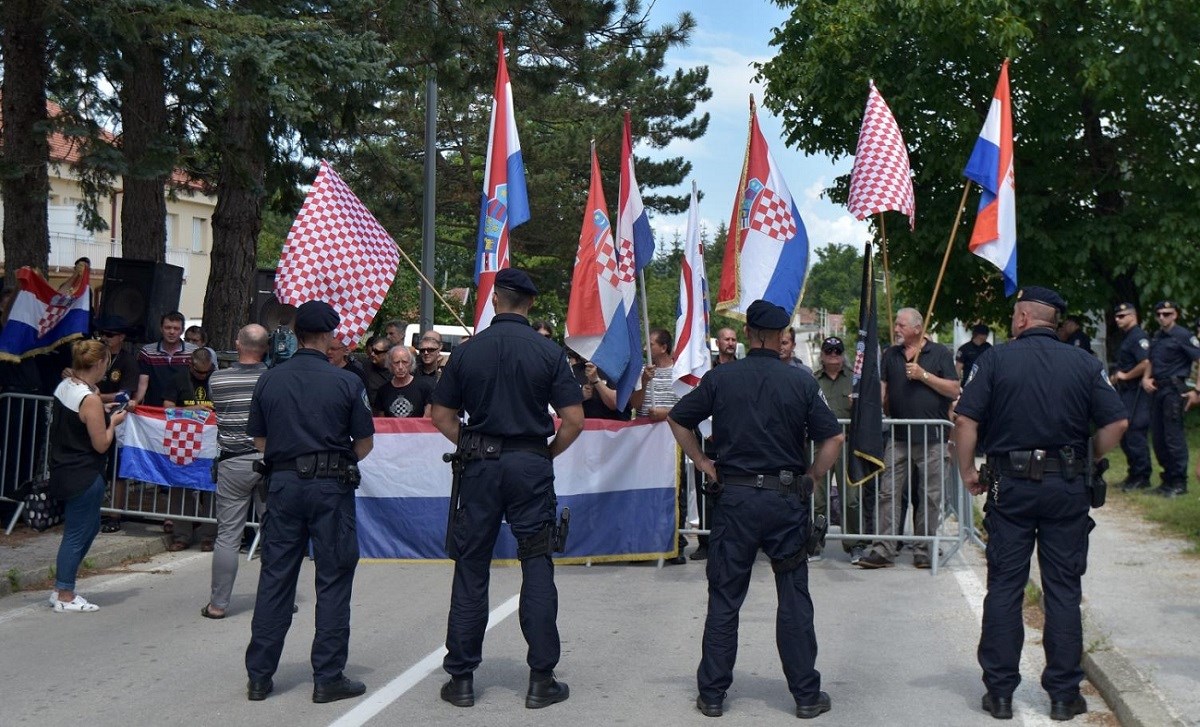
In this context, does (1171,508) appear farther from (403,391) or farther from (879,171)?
(403,391)

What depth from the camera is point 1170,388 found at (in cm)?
1373

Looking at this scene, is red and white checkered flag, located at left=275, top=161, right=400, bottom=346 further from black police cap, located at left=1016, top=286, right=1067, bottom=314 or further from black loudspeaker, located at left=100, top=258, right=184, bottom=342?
black police cap, located at left=1016, top=286, right=1067, bottom=314

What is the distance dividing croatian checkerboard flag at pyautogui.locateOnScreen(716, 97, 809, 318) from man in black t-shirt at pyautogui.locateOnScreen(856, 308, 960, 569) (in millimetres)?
1259

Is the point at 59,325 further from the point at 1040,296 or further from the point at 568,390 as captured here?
the point at 1040,296

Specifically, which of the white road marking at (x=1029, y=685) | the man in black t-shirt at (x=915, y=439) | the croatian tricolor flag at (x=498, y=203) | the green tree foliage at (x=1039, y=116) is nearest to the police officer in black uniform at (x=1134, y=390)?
the man in black t-shirt at (x=915, y=439)

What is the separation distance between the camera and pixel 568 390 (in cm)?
660

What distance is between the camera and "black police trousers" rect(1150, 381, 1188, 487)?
1373 cm

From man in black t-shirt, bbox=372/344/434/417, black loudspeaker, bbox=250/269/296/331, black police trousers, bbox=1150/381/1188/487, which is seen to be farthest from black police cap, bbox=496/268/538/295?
black loudspeaker, bbox=250/269/296/331

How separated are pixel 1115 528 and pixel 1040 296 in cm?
634

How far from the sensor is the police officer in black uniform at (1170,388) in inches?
539

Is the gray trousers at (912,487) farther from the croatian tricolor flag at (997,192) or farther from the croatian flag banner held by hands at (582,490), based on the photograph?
the croatian flag banner held by hands at (582,490)

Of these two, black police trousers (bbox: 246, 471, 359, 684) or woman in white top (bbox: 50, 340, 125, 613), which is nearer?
black police trousers (bbox: 246, 471, 359, 684)

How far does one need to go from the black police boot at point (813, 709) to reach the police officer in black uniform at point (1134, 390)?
8.97 meters

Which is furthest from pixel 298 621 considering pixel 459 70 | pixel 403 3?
pixel 459 70
